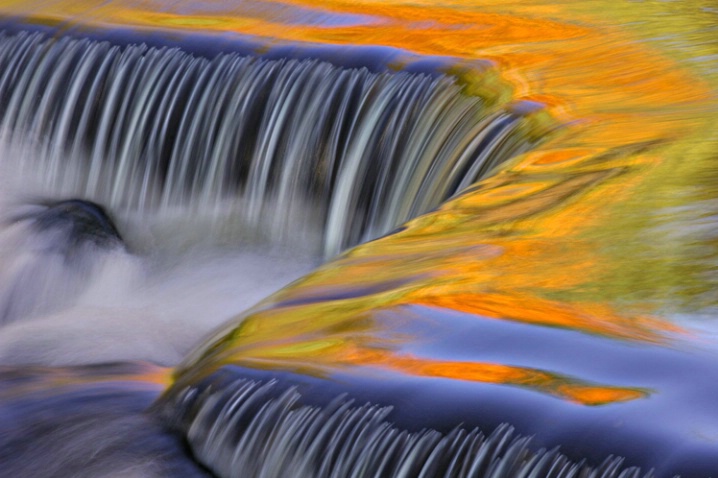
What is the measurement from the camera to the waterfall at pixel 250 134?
14.2 feet

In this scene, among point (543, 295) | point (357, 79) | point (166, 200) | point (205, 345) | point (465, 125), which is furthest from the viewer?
point (166, 200)

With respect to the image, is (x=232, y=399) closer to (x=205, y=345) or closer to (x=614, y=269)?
(x=205, y=345)

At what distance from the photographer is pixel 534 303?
2.59m

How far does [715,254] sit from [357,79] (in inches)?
86.6

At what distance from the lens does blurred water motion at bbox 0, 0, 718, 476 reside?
2.24 m

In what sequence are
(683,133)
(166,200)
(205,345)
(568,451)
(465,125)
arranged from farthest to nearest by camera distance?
(166,200) < (465,125) < (683,133) < (205,345) < (568,451)

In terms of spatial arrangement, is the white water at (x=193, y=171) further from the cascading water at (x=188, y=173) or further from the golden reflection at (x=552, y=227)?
the golden reflection at (x=552, y=227)

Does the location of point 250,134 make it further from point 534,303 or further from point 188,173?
point 534,303

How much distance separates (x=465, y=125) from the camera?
4.23 metres

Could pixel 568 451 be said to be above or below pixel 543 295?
below

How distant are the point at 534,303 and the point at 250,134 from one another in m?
2.52

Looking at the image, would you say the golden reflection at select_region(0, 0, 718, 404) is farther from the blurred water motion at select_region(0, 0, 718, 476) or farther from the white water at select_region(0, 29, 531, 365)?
the white water at select_region(0, 29, 531, 365)

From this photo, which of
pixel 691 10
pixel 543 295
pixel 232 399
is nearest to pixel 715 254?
pixel 543 295

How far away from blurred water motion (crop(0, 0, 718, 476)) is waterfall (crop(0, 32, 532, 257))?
6 cm
